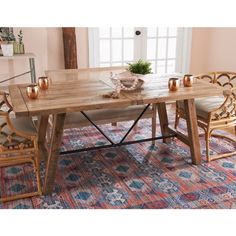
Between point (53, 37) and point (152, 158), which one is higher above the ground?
point (53, 37)

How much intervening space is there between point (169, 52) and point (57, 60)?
5.69 ft

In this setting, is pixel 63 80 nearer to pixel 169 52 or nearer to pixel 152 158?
pixel 152 158

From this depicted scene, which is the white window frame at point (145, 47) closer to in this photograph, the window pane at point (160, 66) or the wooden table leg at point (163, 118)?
the window pane at point (160, 66)

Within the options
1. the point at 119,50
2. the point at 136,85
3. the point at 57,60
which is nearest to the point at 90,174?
the point at 136,85

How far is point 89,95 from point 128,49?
8.61 feet

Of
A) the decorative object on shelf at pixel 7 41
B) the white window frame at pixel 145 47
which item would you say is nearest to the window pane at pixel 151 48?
the white window frame at pixel 145 47

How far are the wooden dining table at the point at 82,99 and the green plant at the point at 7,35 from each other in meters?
1.22

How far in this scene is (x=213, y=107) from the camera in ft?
9.19

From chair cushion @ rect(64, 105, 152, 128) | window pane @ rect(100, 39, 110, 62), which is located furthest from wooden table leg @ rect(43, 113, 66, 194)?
window pane @ rect(100, 39, 110, 62)

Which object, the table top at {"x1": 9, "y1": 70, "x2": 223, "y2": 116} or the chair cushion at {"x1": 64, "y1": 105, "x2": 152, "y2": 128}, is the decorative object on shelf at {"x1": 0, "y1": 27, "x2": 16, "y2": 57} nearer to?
the table top at {"x1": 9, "y1": 70, "x2": 223, "y2": 116}

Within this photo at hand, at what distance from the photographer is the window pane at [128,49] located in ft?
15.7

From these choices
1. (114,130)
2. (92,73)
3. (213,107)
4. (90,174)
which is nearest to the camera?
(90,174)

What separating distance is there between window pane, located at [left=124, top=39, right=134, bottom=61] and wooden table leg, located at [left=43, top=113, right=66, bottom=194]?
2782 millimetres

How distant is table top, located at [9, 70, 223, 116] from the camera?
2.09m
